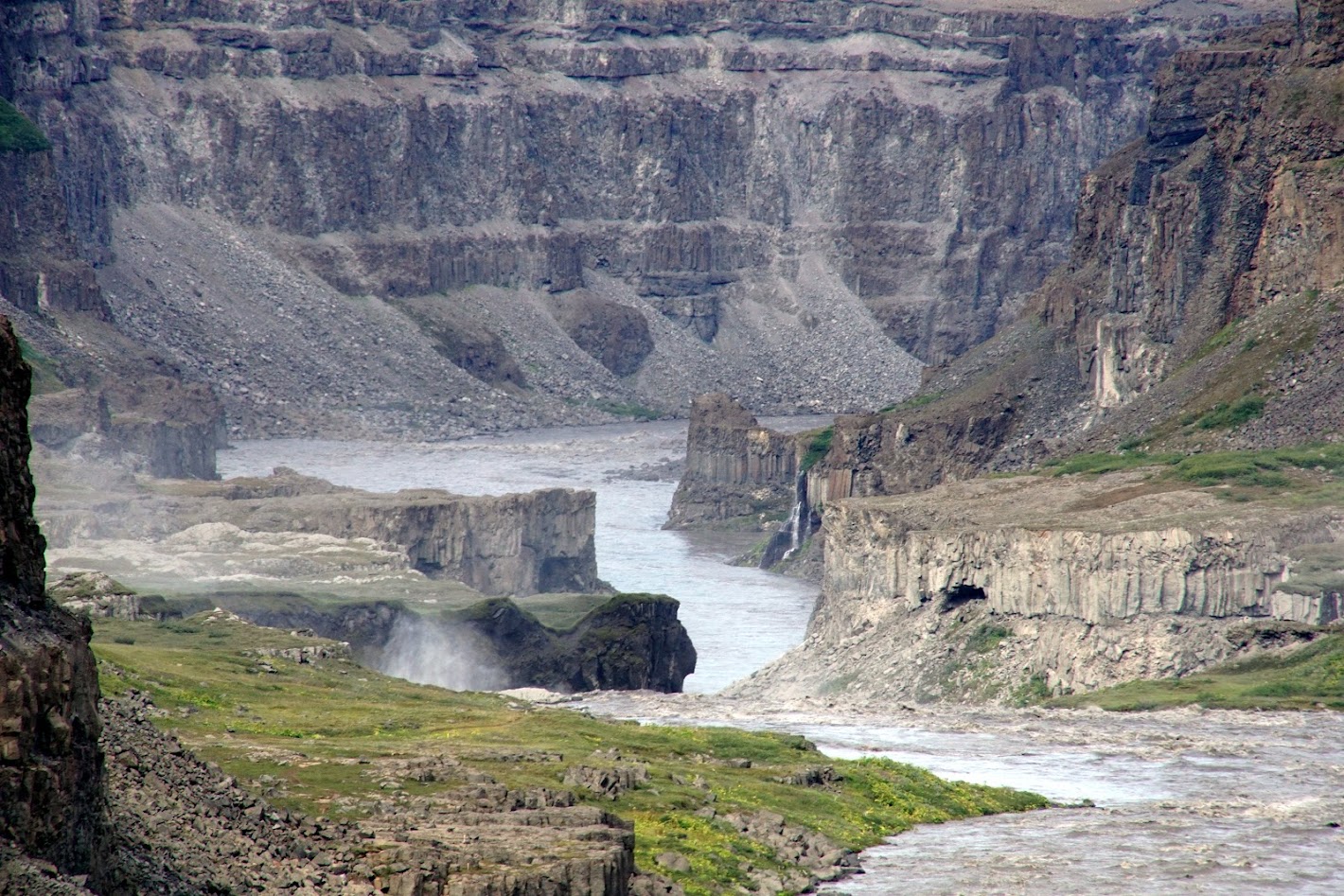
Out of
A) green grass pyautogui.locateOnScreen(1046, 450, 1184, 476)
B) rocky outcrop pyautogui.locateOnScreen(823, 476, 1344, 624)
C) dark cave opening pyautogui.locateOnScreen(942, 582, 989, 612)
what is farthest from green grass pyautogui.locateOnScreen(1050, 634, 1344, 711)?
green grass pyautogui.locateOnScreen(1046, 450, 1184, 476)

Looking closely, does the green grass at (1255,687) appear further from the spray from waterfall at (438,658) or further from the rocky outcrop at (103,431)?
the rocky outcrop at (103,431)

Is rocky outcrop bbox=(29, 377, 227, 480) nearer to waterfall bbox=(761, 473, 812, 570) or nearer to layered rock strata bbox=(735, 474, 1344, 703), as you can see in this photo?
waterfall bbox=(761, 473, 812, 570)

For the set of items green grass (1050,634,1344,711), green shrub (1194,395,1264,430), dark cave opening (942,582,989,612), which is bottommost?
dark cave opening (942,582,989,612)

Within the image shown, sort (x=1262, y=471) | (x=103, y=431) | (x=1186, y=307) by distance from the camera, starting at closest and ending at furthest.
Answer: (x=1262, y=471) < (x=1186, y=307) < (x=103, y=431)

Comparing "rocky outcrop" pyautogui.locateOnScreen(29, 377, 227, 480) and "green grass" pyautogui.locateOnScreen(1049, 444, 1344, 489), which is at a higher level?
"green grass" pyautogui.locateOnScreen(1049, 444, 1344, 489)

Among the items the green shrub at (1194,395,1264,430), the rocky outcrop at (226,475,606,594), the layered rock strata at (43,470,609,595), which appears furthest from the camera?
the rocky outcrop at (226,475,606,594)

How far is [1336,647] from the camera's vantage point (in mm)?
96438

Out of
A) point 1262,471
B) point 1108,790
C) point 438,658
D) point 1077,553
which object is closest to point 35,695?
point 1108,790

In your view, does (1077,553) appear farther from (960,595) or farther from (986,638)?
(960,595)

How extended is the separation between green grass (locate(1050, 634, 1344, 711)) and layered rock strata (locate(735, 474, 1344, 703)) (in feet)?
6.70

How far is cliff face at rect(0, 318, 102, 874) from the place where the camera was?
35281 millimetres

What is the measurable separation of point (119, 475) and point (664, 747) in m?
91.9

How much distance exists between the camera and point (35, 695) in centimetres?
3581

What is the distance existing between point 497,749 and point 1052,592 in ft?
152
